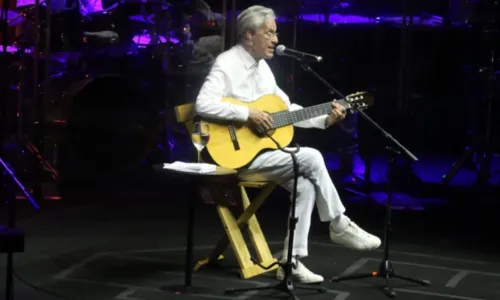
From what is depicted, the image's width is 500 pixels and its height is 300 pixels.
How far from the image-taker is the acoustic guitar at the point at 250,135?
4570 millimetres

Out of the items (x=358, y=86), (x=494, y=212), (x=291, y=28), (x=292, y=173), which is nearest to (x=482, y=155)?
(x=494, y=212)

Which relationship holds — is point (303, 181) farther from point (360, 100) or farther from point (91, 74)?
point (91, 74)

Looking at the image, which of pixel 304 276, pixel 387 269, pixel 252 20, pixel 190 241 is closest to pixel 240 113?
pixel 252 20

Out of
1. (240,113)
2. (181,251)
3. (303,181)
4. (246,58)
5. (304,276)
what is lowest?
(181,251)

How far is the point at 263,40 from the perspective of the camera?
15.6 feet

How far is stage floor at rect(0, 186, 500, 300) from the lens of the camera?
449 centimetres

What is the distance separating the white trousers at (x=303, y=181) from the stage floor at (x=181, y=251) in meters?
0.35

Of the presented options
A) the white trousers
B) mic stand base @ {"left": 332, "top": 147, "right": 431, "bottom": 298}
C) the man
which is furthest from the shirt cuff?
mic stand base @ {"left": 332, "top": 147, "right": 431, "bottom": 298}

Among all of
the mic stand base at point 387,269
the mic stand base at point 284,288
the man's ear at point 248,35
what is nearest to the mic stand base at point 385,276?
the mic stand base at point 387,269

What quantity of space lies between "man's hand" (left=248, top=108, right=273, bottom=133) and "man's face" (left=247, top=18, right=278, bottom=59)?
0.41 m

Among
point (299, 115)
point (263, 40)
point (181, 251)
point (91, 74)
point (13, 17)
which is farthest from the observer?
point (91, 74)

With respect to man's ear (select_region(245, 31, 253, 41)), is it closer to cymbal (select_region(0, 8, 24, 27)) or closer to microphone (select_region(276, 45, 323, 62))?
microphone (select_region(276, 45, 323, 62))

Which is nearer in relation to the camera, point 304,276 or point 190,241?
point 190,241

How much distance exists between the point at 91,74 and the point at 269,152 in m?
3.81
